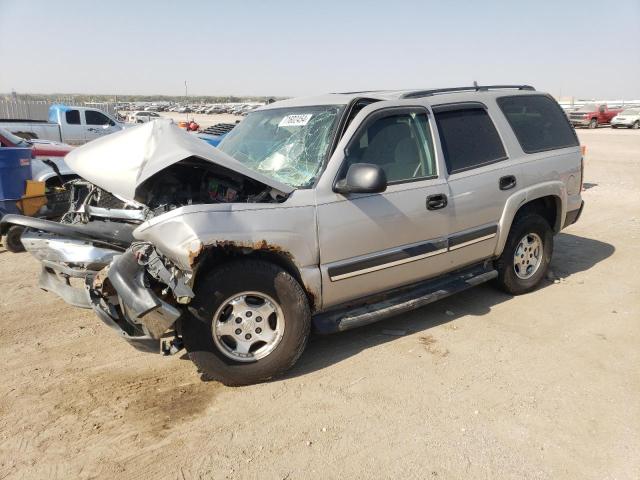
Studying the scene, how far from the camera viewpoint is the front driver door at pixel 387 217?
11.5ft

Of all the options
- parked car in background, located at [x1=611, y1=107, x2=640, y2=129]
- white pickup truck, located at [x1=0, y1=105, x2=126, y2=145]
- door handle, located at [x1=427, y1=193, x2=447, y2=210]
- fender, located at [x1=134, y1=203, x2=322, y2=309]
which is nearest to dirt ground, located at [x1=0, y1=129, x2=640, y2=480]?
fender, located at [x1=134, y1=203, x2=322, y2=309]

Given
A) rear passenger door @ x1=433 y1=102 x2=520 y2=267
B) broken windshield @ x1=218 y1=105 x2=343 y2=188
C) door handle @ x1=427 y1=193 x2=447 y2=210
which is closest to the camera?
broken windshield @ x1=218 y1=105 x2=343 y2=188

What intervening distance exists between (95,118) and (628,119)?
2851 cm

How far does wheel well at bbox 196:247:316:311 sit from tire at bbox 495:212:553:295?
2.22 meters

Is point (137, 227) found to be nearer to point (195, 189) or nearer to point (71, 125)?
point (195, 189)

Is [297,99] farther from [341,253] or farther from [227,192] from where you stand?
[341,253]

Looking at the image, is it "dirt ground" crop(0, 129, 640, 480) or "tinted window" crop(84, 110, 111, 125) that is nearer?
"dirt ground" crop(0, 129, 640, 480)

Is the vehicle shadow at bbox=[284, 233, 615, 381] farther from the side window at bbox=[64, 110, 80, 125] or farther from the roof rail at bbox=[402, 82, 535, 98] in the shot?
the side window at bbox=[64, 110, 80, 125]

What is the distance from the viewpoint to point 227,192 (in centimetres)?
369

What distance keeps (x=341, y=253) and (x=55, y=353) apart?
2360 mm

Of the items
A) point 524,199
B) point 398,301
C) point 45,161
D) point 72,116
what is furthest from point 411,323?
point 72,116

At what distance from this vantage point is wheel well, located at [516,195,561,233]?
495 centimetres

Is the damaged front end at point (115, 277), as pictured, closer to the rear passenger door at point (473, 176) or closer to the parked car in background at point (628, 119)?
the rear passenger door at point (473, 176)

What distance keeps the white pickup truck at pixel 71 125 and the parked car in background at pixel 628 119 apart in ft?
90.3
